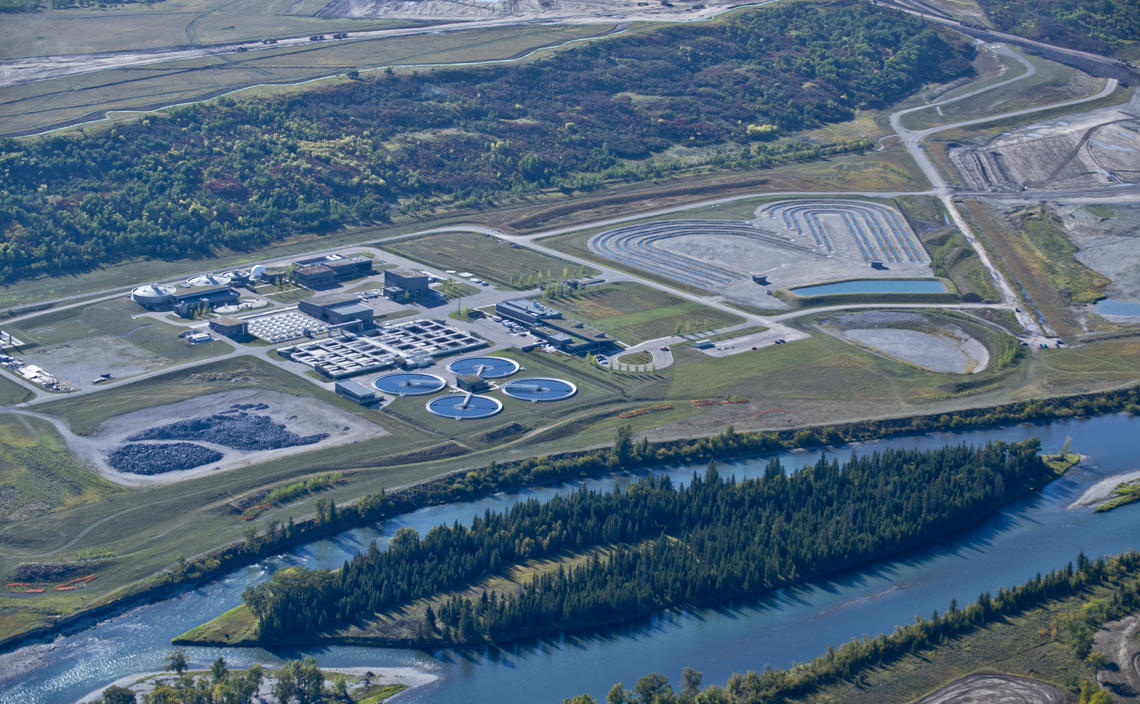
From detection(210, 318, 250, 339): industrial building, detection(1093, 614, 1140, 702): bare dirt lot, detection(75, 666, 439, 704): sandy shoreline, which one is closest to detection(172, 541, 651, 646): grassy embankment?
detection(75, 666, 439, 704): sandy shoreline

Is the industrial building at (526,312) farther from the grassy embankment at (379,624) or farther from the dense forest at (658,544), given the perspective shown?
the grassy embankment at (379,624)

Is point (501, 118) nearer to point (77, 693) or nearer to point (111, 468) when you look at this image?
point (111, 468)

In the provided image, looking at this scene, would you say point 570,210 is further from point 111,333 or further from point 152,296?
point 111,333

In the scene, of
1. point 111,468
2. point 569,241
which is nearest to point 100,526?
point 111,468

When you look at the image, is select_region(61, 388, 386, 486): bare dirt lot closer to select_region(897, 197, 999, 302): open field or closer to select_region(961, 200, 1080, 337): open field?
select_region(897, 197, 999, 302): open field

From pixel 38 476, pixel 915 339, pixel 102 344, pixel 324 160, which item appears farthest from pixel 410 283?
pixel 915 339

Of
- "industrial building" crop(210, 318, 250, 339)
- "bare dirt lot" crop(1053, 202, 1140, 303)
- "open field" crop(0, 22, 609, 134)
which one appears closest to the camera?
"industrial building" crop(210, 318, 250, 339)
